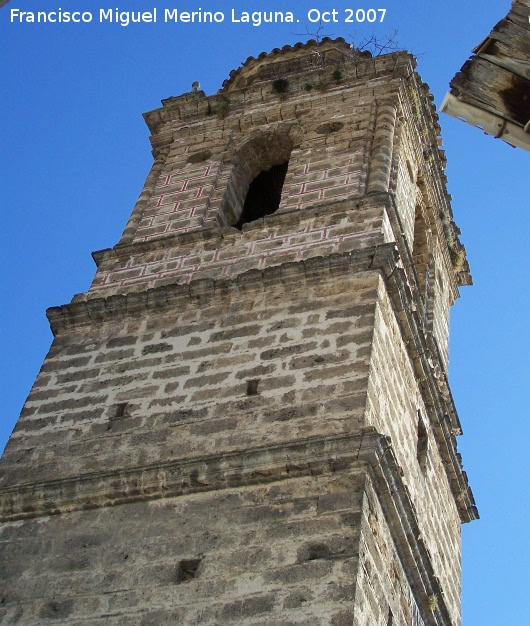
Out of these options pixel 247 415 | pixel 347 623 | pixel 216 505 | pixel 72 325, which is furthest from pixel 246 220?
pixel 347 623

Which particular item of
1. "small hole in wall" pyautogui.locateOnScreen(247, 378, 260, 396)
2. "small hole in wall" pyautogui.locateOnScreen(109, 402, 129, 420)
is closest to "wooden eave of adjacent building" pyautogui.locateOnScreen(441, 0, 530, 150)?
"small hole in wall" pyautogui.locateOnScreen(247, 378, 260, 396)

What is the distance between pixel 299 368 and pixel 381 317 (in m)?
0.97

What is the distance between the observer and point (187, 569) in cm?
770

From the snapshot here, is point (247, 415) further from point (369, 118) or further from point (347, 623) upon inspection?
point (369, 118)

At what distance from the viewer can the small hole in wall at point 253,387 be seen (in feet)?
29.5

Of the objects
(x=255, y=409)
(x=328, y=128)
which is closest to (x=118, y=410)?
(x=255, y=409)

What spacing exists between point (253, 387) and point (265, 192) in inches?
218

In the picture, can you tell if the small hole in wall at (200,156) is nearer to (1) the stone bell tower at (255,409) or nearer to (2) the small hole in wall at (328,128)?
(1) the stone bell tower at (255,409)

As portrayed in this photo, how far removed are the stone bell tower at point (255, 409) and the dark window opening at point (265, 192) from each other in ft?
0.14

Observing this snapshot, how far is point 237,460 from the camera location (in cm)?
818

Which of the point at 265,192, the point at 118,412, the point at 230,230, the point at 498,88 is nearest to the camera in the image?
the point at 498,88

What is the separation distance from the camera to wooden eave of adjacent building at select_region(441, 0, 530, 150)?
4.87 metres

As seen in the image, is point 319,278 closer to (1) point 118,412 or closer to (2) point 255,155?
(1) point 118,412

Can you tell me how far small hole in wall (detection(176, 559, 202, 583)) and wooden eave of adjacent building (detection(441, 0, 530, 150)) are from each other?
12.9 feet
